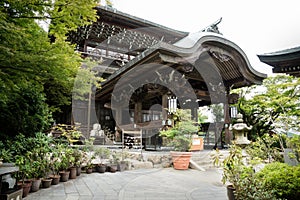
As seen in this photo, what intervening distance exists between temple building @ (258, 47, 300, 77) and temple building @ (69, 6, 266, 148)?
8.85ft

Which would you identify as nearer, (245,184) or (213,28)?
(245,184)

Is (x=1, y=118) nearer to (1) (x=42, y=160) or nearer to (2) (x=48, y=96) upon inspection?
(1) (x=42, y=160)

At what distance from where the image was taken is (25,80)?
148 inches

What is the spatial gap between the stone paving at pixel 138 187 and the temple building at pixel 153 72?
123 inches

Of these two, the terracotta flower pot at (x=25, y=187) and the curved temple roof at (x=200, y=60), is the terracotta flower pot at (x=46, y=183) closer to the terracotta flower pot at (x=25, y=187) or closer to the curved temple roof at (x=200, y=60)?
the terracotta flower pot at (x=25, y=187)

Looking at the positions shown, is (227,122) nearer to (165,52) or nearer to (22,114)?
(165,52)

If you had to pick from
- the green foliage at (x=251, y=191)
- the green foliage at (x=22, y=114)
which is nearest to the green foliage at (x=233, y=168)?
the green foliage at (x=251, y=191)

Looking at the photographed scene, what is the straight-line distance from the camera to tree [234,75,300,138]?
10.1 metres

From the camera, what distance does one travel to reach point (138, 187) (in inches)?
184

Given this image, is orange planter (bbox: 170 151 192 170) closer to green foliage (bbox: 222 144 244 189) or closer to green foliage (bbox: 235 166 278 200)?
green foliage (bbox: 222 144 244 189)

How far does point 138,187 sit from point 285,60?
3.86m

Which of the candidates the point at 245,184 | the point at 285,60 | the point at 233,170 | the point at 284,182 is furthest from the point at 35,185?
the point at 285,60

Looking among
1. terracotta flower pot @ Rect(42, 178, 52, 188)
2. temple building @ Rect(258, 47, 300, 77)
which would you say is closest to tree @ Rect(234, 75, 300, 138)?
temple building @ Rect(258, 47, 300, 77)

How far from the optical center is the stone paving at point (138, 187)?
3959 mm
